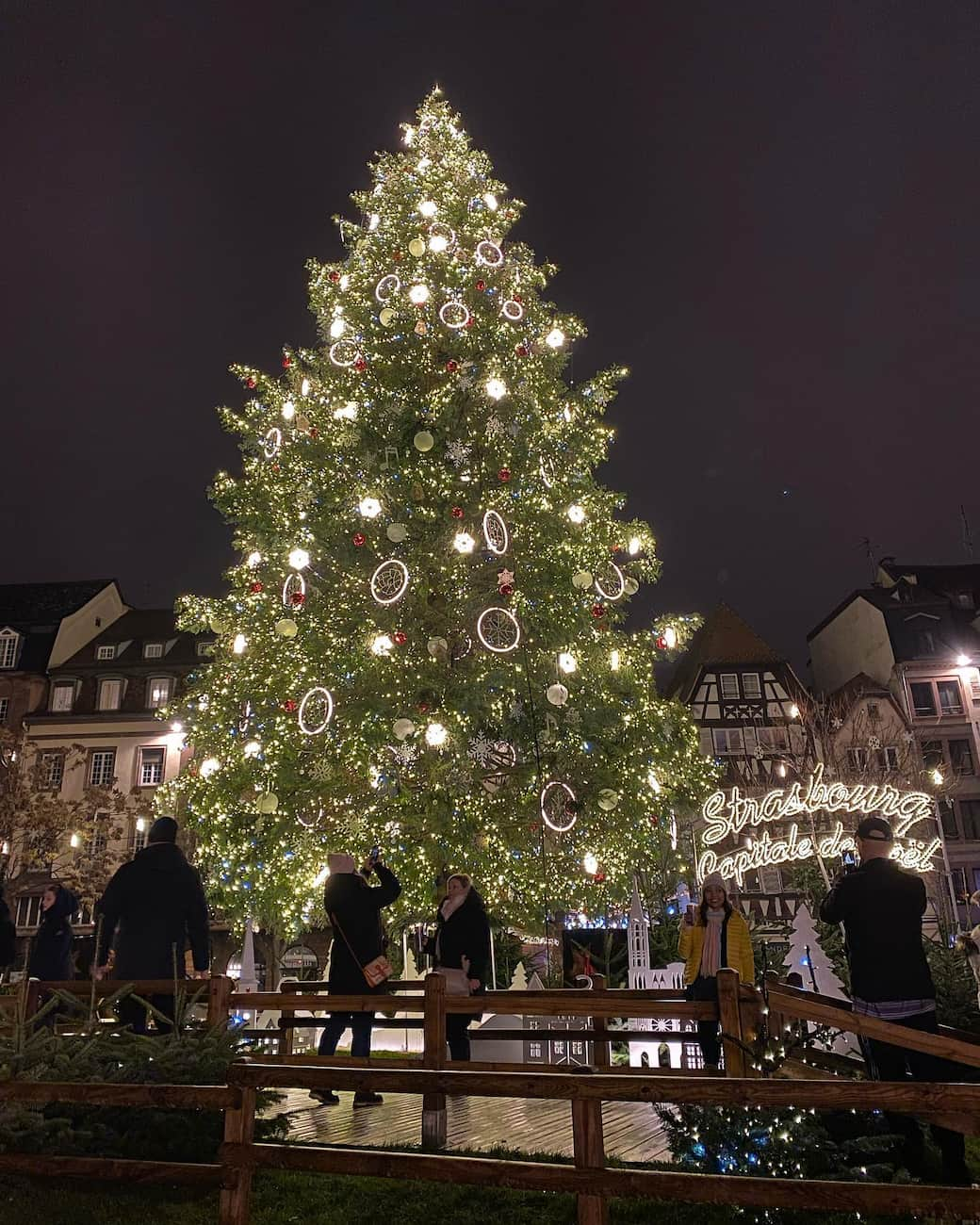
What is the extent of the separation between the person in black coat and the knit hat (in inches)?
108

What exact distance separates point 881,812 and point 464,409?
15083mm

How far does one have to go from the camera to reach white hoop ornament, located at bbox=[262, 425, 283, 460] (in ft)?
53.0

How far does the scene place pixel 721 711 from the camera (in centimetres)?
4181

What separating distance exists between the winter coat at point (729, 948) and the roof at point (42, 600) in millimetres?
43179

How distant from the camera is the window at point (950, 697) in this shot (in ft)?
137

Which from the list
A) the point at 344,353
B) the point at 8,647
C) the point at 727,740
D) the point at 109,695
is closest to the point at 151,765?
the point at 109,695

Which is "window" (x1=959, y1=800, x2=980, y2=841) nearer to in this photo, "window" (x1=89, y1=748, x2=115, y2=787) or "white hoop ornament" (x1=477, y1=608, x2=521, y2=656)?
"white hoop ornament" (x1=477, y1=608, x2=521, y2=656)

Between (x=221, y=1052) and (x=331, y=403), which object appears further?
(x=331, y=403)

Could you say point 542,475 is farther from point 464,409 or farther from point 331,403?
point 331,403

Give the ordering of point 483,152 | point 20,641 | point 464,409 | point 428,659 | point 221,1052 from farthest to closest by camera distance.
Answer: point 20,641 < point 483,152 < point 464,409 < point 428,659 < point 221,1052

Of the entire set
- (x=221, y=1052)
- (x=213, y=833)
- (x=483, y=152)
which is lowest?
(x=221, y=1052)

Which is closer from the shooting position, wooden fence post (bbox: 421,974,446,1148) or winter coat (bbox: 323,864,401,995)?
wooden fence post (bbox: 421,974,446,1148)

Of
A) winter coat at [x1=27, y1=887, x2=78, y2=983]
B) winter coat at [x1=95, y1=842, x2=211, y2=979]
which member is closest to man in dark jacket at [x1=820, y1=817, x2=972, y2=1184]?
winter coat at [x1=95, y1=842, x2=211, y2=979]

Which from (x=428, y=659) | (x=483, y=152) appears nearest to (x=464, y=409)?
(x=428, y=659)
